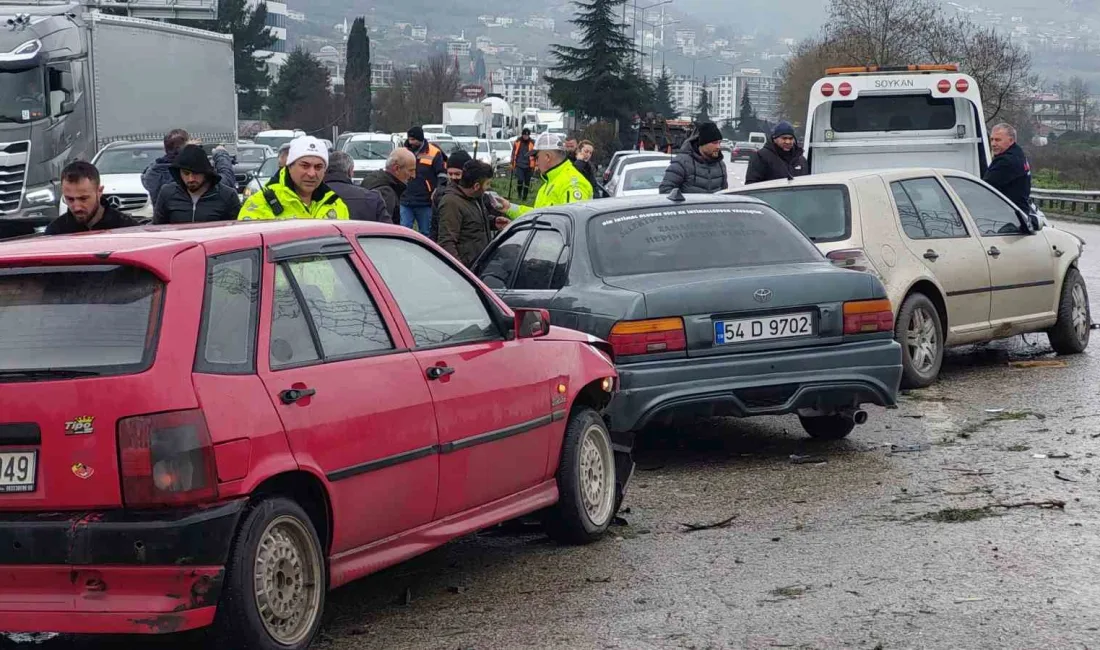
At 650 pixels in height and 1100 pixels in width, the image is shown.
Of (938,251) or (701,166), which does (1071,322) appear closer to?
(938,251)

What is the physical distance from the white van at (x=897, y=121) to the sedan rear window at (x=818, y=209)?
704 cm

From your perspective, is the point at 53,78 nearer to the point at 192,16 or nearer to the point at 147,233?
the point at 147,233

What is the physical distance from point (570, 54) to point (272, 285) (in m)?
70.8

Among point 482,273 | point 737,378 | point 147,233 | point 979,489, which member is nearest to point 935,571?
point 979,489

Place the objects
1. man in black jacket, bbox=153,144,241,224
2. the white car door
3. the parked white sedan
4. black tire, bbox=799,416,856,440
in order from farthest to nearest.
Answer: the parked white sedan < the white car door < black tire, bbox=799,416,856,440 < man in black jacket, bbox=153,144,241,224

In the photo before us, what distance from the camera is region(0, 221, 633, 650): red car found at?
15.8 feet

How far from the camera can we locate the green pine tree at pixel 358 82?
353ft

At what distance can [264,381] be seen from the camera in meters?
5.13

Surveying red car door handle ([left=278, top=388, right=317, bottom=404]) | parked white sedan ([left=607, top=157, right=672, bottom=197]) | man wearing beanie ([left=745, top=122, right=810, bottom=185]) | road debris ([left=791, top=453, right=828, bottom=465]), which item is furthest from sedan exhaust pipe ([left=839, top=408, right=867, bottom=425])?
parked white sedan ([left=607, top=157, right=672, bottom=197])

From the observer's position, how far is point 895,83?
18797 mm

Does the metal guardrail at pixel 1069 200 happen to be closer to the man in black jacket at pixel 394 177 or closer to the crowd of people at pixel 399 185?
the crowd of people at pixel 399 185

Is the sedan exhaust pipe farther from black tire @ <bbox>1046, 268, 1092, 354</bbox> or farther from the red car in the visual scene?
black tire @ <bbox>1046, 268, 1092, 354</bbox>

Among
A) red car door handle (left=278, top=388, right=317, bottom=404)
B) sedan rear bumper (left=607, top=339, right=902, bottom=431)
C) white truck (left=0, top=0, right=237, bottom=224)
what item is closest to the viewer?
red car door handle (left=278, top=388, right=317, bottom=404)

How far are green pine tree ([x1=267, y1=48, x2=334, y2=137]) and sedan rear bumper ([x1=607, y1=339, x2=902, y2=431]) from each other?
287ft
